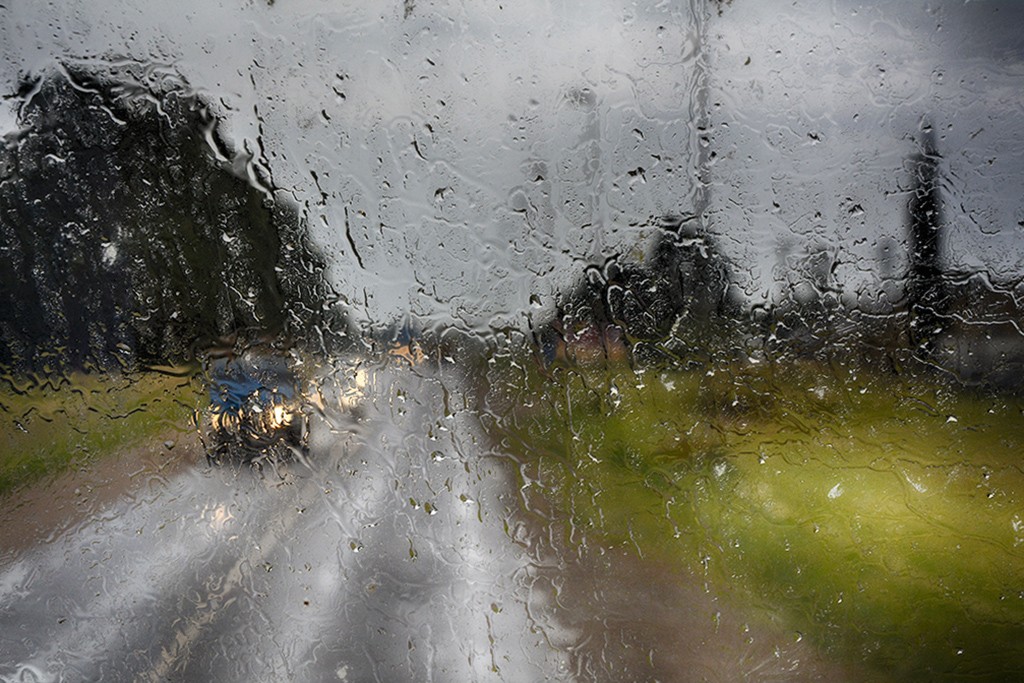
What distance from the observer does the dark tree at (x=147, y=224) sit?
1.21 m

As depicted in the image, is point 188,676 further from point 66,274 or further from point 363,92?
point 363,92

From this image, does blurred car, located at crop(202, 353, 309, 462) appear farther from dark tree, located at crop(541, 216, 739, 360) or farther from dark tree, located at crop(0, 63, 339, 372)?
dark tree, located at crop(541, 216, 739, 360)

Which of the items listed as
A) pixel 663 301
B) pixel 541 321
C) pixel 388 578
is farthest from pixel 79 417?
pixel 663 301

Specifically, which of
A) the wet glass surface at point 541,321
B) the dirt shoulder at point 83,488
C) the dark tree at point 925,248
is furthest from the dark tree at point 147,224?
the dark tree at point 925,248

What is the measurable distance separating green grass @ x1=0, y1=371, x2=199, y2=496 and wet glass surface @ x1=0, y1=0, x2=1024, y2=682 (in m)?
0.01

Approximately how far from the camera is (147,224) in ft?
4.04

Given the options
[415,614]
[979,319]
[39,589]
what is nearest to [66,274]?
[39,589]

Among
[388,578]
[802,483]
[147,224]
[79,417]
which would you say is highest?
[147,224]

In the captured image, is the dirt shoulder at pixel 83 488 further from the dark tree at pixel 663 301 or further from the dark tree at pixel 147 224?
the dark tree at pixel 663 301

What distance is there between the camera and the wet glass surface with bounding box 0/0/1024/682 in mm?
1160

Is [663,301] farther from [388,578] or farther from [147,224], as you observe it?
[147,224]

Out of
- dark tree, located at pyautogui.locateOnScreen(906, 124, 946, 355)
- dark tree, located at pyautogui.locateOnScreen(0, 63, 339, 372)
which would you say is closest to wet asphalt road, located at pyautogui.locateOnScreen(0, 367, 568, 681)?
dark tree, located at pyautogui.locateOnScreen(0, 63, 339, 372)

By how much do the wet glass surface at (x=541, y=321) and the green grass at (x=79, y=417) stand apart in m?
0.01

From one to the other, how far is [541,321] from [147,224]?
2.82 ft
